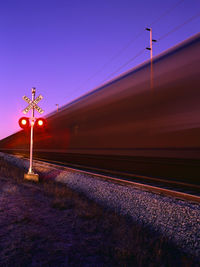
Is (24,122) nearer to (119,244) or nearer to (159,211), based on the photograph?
(159,211)

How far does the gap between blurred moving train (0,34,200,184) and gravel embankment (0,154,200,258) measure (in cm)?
195

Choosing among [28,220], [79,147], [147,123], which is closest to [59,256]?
[28,220]

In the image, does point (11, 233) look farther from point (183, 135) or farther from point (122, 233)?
point (183, 135)

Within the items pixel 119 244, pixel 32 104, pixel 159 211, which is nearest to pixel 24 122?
pixel 32 104

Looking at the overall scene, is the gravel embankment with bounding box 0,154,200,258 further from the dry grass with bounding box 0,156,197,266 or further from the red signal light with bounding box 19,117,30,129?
the red signal light with bounding box 19,117,30,129

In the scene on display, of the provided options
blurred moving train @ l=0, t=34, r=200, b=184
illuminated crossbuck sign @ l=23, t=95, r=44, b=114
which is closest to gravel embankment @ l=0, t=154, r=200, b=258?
blurred moving train @ l=0, t=34, r=200, b=184

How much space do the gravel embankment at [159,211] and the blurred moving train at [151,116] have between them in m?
1.95

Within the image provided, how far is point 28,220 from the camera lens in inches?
138

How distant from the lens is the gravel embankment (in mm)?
2960

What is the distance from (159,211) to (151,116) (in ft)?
14.6

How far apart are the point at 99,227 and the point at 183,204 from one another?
1.64 metres

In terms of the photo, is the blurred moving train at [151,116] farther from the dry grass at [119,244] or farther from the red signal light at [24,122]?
the red signal light at [24,122]

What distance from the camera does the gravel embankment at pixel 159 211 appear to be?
9.71 ft

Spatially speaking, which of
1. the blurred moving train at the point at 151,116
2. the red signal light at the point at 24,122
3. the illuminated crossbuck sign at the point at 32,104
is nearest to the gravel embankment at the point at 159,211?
the blurred moving train at the point at 151,116
